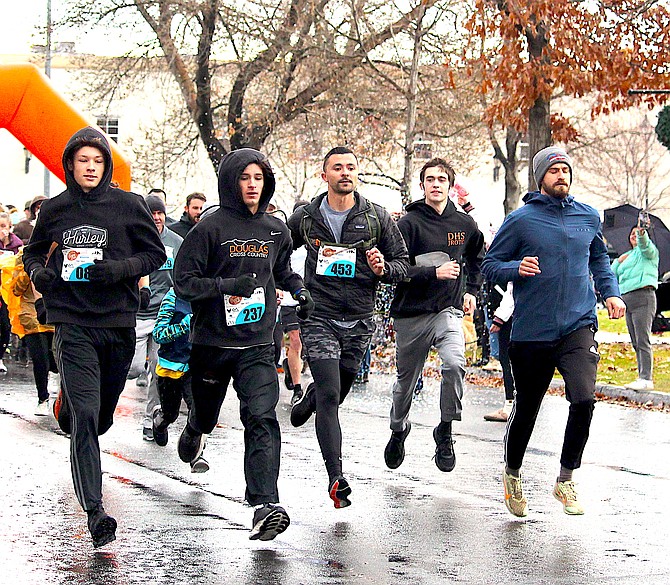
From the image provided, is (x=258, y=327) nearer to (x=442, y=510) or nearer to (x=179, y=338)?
(x=442, y=510)

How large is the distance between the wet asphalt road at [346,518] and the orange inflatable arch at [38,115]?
6.53 m

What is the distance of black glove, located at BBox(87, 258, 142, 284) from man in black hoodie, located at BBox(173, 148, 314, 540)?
0.94 feet

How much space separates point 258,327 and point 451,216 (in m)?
2.51

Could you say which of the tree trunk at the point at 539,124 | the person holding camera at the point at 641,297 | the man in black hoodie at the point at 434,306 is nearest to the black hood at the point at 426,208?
the man in black hoodie at the point at 434,306

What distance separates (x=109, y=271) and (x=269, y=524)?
58.6 inches

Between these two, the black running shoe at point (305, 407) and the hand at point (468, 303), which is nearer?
the black running shoe at point (305, 407)

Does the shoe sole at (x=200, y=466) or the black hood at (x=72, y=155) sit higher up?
the black hood at (x=72, y=155)

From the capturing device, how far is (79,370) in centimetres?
677

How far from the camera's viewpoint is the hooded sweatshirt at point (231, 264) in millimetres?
6945

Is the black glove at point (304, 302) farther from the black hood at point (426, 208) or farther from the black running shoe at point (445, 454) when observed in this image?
the black hood at point (426, 208)

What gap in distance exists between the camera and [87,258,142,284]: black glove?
673 centimetres

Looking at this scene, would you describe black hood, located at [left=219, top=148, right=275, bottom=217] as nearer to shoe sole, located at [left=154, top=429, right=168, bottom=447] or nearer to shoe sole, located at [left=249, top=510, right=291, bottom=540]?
shoe sole, located at [left=249, top=510, right=291, bottom=540]

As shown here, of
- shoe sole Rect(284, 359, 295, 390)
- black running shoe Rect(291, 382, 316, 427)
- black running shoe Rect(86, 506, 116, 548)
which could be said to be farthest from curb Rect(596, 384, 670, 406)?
black running shoe Rect(86, 506, 116, 548)

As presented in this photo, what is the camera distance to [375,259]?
308 inches
